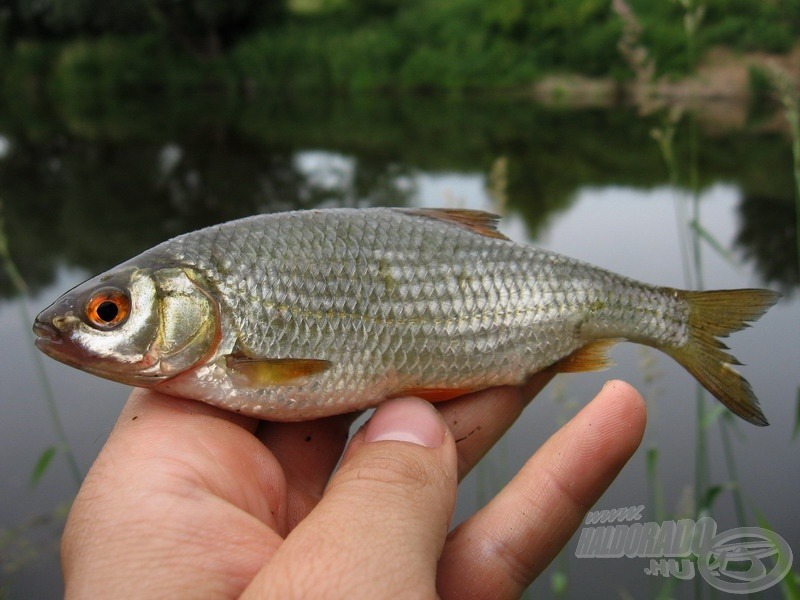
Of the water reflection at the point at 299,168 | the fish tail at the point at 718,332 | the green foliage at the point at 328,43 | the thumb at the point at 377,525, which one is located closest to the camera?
the thumb at the point at 377,525

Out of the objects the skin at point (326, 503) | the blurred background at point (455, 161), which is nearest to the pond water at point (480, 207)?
the blurred background at point (455, 161)

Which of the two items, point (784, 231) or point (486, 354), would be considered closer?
point (486, 354)

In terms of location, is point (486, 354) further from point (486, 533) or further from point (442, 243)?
A: point (486, 533)

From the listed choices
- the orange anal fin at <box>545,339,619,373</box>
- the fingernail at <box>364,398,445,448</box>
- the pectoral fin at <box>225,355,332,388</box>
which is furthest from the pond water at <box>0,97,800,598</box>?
the pectoral fin at <box>225,355,332,388</box>

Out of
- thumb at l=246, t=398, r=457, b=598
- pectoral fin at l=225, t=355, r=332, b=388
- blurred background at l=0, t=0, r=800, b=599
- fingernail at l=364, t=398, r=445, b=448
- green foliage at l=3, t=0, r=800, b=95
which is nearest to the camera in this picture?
thumb at l=246, t=398, r=457, b=598

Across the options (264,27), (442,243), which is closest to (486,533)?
(442,243)

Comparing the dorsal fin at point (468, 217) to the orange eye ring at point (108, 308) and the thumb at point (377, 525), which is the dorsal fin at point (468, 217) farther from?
the orange eye ring at point (108, 308)

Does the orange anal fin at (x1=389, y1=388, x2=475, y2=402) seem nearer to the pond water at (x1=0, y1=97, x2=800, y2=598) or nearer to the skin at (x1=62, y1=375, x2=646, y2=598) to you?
the skin at (x1=62, y1=375, x2=646, y2=598)
